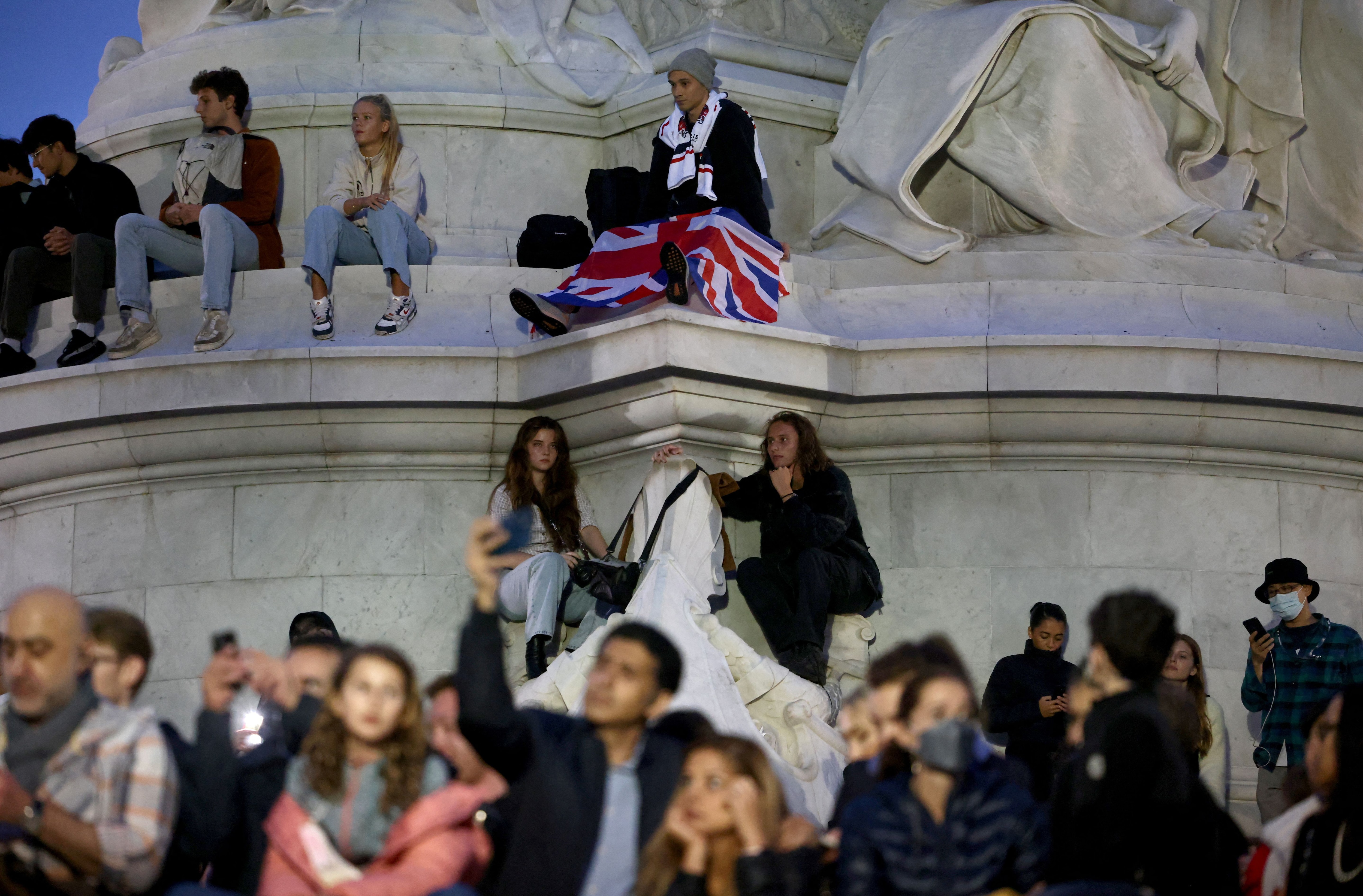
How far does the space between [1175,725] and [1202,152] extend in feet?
22.7

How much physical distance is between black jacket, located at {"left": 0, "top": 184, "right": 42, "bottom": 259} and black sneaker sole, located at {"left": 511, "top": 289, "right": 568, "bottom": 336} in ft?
9.45

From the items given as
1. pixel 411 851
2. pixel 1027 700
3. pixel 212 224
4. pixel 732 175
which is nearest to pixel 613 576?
pixel 1027 700

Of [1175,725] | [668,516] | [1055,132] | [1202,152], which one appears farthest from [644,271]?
[1175,725]

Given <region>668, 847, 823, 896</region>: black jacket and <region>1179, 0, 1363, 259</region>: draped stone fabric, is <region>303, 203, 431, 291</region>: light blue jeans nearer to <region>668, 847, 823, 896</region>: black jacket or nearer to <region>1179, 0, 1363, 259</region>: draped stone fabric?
<region>1179, 0, 1363, 259</region>: draped stone fabric

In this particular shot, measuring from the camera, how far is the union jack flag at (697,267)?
11.9m

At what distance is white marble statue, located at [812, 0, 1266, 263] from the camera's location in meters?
13.3

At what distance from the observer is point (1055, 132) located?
13367 mm

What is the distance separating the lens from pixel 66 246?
13016mm

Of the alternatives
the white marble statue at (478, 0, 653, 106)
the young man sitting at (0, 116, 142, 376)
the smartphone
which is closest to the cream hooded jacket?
the young man sitting at (0, 116, 142, 376)

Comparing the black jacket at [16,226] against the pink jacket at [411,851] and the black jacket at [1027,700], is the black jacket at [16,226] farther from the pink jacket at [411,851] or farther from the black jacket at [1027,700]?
the pink jacket at [411,851]

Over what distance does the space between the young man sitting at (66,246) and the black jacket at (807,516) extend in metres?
3.66

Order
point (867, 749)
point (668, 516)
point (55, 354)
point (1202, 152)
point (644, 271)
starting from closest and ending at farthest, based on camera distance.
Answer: point (867, 749)
point (668, 516)
point (644, 271)
point (55, 354)
point (1202, 152)

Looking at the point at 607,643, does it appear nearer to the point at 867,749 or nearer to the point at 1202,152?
the point at 867,749

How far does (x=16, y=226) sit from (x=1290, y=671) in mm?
7271
